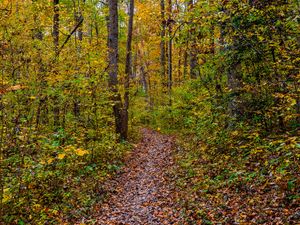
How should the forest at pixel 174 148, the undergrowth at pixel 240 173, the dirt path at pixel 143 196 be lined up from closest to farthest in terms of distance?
the undergrowth at pixel 240 173 → the forest at pixel 174 148 → the dirt path at pixel 143 196

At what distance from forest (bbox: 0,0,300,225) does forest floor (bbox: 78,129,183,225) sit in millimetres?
34

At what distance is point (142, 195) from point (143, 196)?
0.09 metres

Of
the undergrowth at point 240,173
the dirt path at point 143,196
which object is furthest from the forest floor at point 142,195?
the undergrowth at point 240,173

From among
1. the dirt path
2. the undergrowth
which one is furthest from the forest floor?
the undergrowth

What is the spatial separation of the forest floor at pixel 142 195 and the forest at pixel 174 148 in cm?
3

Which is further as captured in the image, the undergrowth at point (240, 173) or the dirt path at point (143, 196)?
the dirt path at point (143, 196)

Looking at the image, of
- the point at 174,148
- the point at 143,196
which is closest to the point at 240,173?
the point at 143,196

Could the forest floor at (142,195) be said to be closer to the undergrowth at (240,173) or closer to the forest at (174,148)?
the forest at (174,148)

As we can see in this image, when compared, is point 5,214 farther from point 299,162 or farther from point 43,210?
point 299,162

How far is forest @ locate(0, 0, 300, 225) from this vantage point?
5.91m

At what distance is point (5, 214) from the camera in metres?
5.65

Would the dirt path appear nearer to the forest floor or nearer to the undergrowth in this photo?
the forest floor

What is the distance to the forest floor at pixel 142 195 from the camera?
6.41m

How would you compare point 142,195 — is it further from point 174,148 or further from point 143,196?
point 174,148
